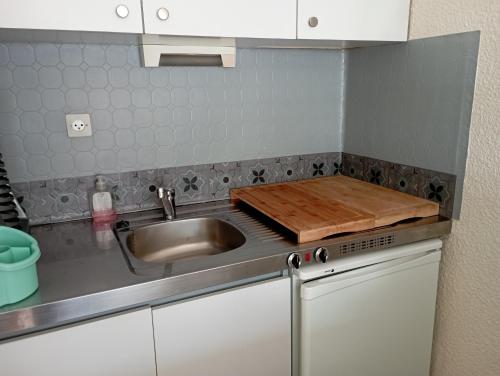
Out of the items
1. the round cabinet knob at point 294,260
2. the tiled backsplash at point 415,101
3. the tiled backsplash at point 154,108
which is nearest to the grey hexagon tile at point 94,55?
the tiled backsplash at point 154,108

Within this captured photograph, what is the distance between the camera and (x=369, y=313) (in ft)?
4.44

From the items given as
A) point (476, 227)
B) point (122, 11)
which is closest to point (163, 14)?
point (122, 11)

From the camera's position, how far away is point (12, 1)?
0.98 meters

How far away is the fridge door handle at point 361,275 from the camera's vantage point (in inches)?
47.7

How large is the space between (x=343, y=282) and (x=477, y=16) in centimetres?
92

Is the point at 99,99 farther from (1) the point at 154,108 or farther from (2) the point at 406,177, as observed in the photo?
(2) the point at 406,177

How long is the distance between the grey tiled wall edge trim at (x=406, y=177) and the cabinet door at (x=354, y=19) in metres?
0.51

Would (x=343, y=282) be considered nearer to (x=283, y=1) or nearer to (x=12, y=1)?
(x=283, y=1)

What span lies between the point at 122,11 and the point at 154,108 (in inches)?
19.1

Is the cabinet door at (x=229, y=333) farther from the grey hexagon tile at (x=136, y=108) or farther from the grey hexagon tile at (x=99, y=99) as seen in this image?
the grey hexagon tile at (x=99, y=99)

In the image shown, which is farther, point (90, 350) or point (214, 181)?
point (214, 181)

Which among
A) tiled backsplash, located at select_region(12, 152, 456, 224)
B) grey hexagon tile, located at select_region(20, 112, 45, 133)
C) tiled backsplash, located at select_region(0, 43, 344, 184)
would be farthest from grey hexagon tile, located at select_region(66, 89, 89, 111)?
tiled backsplash, located at select_region(12, 152, 456, 224)

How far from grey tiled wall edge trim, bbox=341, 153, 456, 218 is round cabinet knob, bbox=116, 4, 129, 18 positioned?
1.16 m

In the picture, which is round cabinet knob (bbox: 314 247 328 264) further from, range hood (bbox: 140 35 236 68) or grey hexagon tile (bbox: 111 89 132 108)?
grey hexagon tile (bbox: 111 89 132 108)
